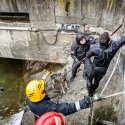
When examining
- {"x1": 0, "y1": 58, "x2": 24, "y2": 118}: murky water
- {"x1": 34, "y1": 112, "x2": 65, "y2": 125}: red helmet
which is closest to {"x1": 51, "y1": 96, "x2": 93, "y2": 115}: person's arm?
{"x1": 34, "y1": 112, "x2": 65, "y2": 125}: red helmet

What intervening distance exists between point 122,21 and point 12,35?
4.23 meters

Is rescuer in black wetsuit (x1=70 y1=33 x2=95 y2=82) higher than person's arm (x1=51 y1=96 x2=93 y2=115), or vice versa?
rescuer in black wetsuit (x1=70 y1=33 x2=95 y2=82)

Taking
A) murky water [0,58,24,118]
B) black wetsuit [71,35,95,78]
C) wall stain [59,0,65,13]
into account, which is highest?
wall stain [59,0,65,13]

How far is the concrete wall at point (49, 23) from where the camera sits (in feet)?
25.0

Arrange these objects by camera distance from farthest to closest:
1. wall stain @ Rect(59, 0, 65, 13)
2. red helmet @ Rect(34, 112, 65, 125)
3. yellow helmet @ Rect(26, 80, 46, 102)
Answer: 1. wall stain @ Rect(59, 0, 65, 13)
2. yellow helmet @ Rect(26, 80, 46, 102)
3. red helmet @ Rect(34, 112, 65, 125)

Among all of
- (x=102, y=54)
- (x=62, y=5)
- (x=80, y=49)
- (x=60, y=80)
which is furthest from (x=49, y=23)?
(x=102, y=54)

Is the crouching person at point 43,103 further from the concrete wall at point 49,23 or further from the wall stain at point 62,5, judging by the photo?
the wall stain at point 62,5

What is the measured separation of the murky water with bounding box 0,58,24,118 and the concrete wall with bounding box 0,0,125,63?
3.54 feet

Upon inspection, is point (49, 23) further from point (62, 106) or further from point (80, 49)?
point (62, 106)

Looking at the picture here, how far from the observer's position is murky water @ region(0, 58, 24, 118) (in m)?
9.03

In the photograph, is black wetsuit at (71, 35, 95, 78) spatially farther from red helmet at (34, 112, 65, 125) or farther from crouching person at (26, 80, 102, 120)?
red helmet at (34, 112, 65, 125)

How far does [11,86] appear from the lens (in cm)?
1015

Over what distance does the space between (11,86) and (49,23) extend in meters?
3.16

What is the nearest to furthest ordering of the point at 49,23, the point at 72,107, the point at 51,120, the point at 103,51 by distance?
the point at 51,120 → the point at 72,107 → the point at 103,51 → the point at 49,23
